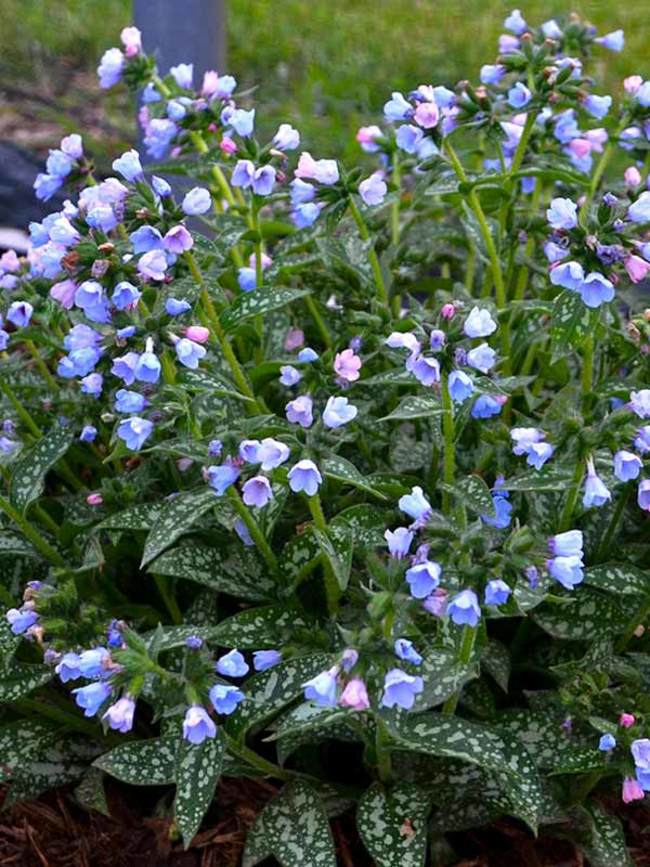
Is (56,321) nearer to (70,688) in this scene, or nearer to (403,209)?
(70,688)

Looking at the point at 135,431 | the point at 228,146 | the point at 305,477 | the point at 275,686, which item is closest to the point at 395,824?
the point at 275,686

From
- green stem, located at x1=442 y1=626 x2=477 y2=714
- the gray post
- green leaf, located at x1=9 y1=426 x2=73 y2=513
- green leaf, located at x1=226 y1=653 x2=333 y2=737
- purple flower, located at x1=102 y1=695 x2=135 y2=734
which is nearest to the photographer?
purple flower, located at x1=102 y1=695 x2=135 y2=734

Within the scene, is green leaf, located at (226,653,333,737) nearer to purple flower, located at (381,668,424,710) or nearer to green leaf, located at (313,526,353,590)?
green leaf, located at (313,526,353,590)

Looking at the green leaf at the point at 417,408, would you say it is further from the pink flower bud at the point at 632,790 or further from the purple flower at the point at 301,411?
the pink flower bud at the point at 632,790

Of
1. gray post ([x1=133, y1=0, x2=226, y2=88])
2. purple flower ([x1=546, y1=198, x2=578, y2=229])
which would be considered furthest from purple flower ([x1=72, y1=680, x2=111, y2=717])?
gray post ([x1=133, y1=0, x2=226, y2=88])

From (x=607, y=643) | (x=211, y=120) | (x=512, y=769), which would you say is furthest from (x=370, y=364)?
(x=512, y=769)

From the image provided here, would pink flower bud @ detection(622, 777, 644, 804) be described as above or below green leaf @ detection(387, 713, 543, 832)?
below

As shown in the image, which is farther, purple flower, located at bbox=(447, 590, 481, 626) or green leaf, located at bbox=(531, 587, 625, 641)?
green leaf, located at bbox=(531, 587, 625, 641)
